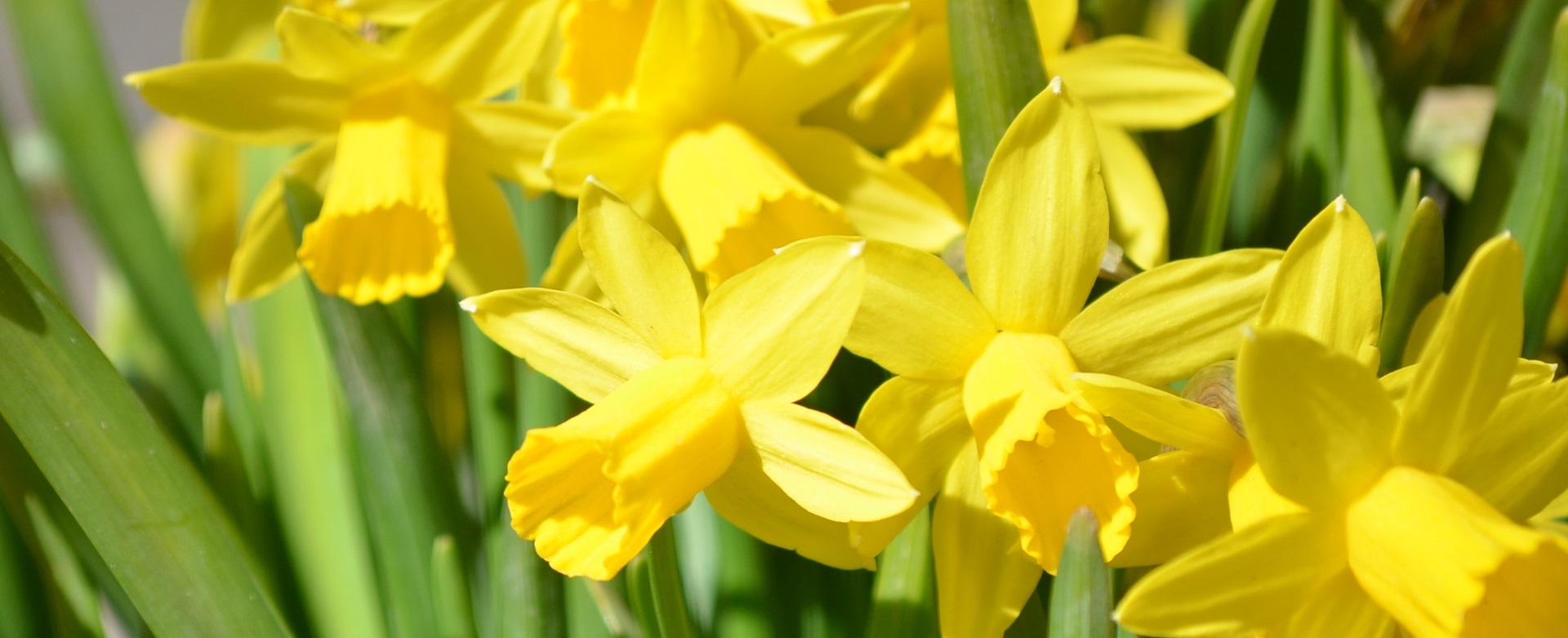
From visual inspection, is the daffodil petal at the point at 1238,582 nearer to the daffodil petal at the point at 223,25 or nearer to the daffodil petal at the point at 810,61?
the daffodil petal at the point at 810,61

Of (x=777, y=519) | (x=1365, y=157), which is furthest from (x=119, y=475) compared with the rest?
(x=1365, y=157)

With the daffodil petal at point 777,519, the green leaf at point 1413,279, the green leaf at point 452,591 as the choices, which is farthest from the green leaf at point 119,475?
the green leaf at point 1413,279

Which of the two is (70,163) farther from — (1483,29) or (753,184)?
(1483,29)

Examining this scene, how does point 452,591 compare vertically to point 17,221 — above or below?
below

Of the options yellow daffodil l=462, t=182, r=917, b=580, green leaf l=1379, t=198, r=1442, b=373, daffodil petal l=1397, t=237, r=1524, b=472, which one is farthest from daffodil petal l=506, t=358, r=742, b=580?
green leaf l=1379, t=198, r=1442, b=373

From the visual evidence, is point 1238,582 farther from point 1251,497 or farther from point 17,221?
point 17,221

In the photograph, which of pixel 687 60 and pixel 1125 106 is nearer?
pixel 687 60

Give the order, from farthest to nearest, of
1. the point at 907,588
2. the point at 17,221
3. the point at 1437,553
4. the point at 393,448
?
the point at 17,221 < the point at 393,448 < the point at 907,588 < the point at 1437,553

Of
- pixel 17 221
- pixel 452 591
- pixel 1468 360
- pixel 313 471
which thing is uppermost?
pixel 1468 360
